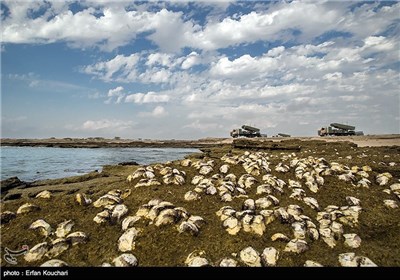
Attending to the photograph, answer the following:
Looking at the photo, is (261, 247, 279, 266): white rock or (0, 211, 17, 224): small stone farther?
(0, 211, 17, 224): small stone

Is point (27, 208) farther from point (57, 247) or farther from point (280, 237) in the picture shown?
point (280, 237)

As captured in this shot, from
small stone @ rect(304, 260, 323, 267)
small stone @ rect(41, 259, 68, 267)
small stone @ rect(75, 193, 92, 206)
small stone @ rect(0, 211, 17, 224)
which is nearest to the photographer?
small stone @ rect(41, 259, 68, 267)

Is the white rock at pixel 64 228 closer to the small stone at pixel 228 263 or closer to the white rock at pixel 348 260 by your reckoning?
the small stone at pixel 228 263

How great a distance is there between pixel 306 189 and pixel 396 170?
6.13m

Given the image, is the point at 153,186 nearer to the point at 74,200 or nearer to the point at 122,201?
the point at 122,201

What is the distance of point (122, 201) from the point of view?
854cm

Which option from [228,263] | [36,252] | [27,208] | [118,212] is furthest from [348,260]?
[27,208]

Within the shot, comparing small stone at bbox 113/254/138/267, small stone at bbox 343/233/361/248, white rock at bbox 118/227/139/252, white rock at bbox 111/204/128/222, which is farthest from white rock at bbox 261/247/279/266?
white rock at bbox 111/204/128/222

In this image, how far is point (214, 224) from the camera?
719cm

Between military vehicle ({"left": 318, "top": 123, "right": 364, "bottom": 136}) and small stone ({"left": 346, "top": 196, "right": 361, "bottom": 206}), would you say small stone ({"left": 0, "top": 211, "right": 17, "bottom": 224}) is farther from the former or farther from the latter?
military vehicle ({"left": 318, "top": 123, "right": 364, "bottom": 136})

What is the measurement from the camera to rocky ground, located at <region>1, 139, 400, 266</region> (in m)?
5.98

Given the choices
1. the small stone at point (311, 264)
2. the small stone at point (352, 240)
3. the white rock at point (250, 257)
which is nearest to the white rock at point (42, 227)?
the white rock at point (250, 257)

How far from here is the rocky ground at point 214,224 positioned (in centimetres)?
598
